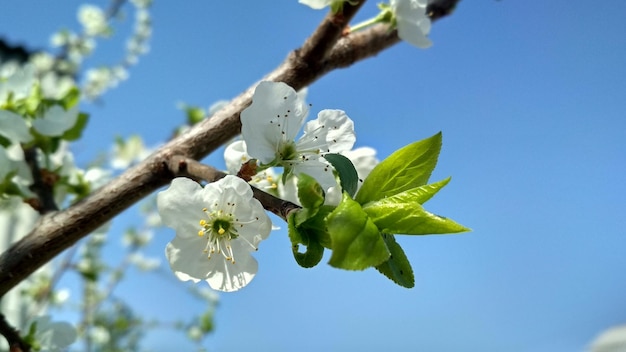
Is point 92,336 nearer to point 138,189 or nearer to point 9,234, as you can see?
point 9,234

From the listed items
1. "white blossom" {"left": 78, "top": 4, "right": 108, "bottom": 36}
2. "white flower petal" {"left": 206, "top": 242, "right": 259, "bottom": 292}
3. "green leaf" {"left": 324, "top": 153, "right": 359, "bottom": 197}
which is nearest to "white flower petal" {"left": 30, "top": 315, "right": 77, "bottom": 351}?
"white flower petal" {"left": 206, "top": 242, "right": 259, "bottom": 292}

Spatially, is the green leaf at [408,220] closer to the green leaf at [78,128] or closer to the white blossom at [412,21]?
the white blossom at [412,21]

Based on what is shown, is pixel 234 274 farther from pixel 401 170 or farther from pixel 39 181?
pixel 39 181

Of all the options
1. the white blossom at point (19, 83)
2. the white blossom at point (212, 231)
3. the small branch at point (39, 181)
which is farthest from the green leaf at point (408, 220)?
the white blossom at point (19, 83)

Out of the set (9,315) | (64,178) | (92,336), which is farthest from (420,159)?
(92,336)

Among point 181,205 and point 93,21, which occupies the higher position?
point 93,21

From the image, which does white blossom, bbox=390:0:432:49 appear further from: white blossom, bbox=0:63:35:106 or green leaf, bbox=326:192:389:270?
white blossom, bbox=0:63:35:106

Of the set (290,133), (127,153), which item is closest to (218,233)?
(290,133)
